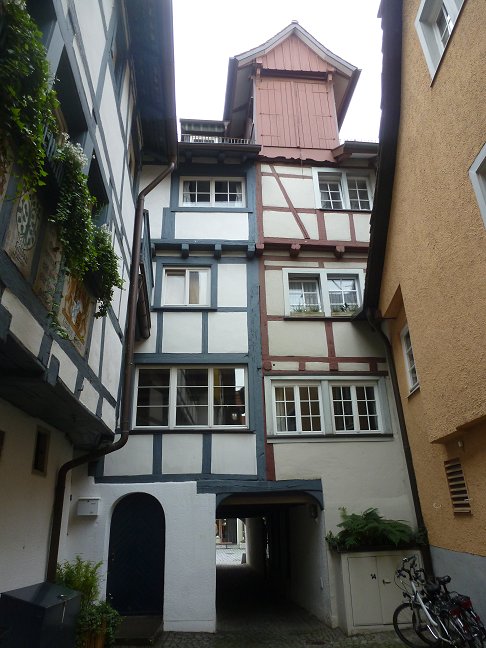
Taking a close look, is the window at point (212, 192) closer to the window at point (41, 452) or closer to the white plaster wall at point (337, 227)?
the white plaster wall at point (337, 227)

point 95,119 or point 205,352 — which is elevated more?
point 95,119

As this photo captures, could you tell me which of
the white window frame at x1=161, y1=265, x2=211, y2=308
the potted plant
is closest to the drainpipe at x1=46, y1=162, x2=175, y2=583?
the potted plant

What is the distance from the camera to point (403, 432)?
10117 mm

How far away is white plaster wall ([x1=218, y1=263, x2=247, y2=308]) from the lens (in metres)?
11.3

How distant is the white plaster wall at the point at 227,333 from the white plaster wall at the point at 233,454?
76.0 inches

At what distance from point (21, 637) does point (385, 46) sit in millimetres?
9999

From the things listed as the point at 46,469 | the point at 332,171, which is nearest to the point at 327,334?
the point at 332,171

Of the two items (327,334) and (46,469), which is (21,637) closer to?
(46,469)

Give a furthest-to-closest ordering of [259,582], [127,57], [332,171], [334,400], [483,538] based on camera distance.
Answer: [259,582] → [332,171] → [334,400] → [127,57] → [483,538]

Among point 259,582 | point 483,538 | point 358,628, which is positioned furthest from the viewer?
point 259,582

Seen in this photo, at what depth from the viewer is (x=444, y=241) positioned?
6.91 m

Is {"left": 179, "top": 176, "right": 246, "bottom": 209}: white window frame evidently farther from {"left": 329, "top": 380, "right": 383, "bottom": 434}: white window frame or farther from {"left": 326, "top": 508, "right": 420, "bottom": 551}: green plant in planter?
{"left": 326, "top": 508, "right": 420, "bottom": 551}: green plant in planter

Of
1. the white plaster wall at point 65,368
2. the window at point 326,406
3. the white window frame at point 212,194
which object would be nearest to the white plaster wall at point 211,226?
the white window frame at point 212,194

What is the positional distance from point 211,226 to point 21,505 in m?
7.98
